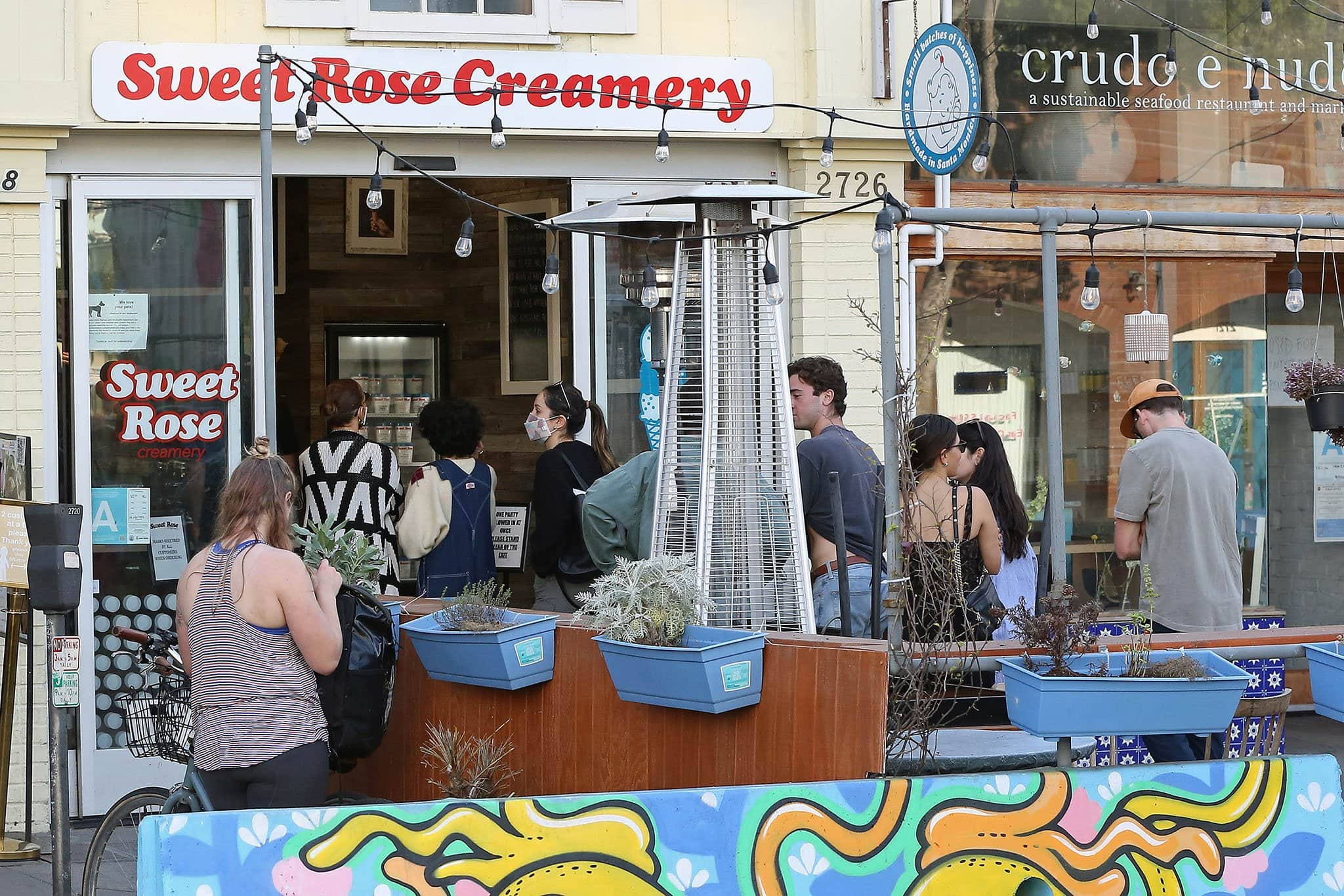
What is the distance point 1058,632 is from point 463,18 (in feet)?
15.4

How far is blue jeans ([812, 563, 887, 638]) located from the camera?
223 inches

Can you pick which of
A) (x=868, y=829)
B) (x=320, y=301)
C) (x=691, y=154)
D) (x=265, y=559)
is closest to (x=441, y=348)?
(x=320, y=301)

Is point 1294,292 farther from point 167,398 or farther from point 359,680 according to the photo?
point 167,398

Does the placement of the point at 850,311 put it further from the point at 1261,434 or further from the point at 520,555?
the point at 1261,434

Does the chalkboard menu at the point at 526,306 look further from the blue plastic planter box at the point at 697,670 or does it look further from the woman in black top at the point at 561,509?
the blue plastic planter box at the point at 697,670

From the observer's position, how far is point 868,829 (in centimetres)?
421

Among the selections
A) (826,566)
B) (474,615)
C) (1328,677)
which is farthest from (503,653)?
(1328,677)

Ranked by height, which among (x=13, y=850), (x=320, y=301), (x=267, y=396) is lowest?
(x=13, y=850)

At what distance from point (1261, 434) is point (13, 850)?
7078 millimetres

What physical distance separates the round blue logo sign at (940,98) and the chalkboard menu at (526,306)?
8.07 feet

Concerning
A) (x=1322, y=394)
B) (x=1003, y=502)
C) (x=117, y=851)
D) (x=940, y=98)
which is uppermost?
(x=940, y=98)

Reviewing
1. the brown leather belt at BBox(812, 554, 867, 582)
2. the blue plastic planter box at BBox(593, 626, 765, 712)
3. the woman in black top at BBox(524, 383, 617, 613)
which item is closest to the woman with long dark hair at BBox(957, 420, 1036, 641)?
the brown leather belt at BBox(812, 554, 867, 582)

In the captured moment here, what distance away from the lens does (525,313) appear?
32.6 feet

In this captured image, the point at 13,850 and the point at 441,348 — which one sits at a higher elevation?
the point at 441,348
